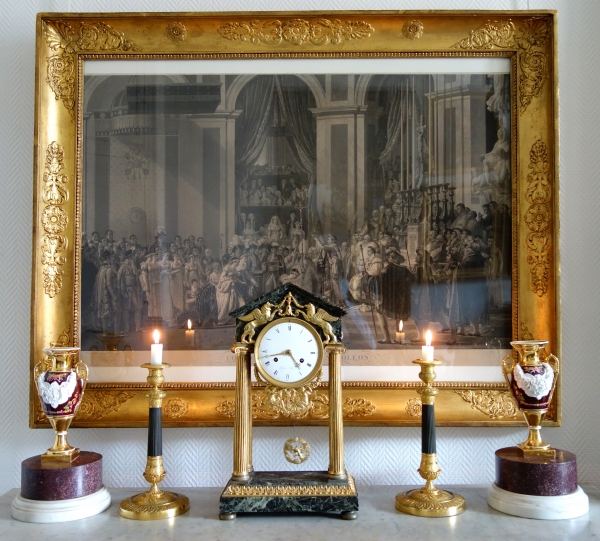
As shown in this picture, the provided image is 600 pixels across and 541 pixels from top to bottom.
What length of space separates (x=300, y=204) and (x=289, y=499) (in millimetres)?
1229

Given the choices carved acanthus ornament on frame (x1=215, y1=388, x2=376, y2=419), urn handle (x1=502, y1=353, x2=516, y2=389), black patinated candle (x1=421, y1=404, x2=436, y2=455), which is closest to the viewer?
black patinated candle (x1=421, y1=404, x2=436, y2=455)

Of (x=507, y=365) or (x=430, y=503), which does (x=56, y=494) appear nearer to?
(x=430, y=503)

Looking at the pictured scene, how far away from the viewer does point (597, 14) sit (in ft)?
9.14

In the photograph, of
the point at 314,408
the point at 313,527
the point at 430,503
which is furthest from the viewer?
the point at 314,408

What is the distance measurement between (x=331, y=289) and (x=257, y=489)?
894 mm

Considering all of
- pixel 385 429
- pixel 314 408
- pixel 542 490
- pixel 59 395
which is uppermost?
pixel 59 395

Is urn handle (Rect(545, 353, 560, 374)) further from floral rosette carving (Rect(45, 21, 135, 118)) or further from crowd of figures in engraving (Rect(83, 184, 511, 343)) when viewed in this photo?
floral rosette carving (Rect(45, 21, 135, 118))

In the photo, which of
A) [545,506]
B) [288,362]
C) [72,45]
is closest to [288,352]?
[288,362]

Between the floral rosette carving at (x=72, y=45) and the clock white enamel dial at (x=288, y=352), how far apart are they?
1362mm

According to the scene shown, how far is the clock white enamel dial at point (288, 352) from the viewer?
2.31 metres

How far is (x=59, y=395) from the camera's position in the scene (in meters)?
2.37

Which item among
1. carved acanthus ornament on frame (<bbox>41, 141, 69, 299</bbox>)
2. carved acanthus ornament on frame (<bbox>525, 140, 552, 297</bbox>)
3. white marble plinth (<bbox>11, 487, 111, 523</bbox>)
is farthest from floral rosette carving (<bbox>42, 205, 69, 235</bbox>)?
carved acanthus ornament on frame (<bbox>525, 140, 552, 297</bbox>)

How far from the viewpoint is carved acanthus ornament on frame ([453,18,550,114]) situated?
106 inches

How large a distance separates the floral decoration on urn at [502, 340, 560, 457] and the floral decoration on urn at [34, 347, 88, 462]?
1745mm
